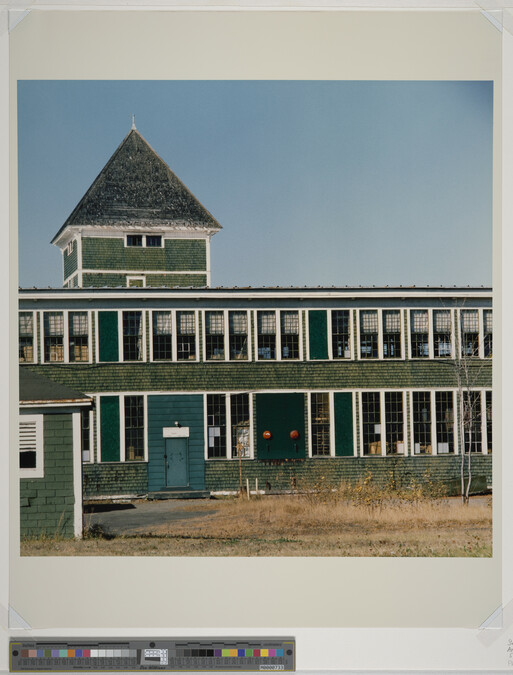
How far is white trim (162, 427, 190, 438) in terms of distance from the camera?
18.6 m

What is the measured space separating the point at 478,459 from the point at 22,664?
10.1 metres

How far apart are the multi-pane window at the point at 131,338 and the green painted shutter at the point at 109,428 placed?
93 centimetres

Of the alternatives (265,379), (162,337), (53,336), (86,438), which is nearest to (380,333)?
(265,379)

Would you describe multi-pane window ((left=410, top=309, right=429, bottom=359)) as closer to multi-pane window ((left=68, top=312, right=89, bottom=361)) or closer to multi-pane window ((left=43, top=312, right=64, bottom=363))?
multi-pane window ((left=68, top=312, right=89, bottom=361))

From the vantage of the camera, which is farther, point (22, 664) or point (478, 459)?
point (478, 459)

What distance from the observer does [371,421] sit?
748 inches

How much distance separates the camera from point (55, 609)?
14.0 metres

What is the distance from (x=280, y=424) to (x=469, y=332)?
4493 millimetres

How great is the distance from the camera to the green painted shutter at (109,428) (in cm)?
1844
